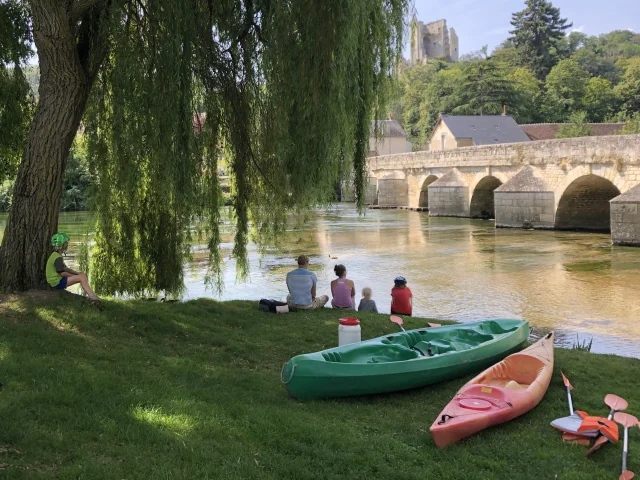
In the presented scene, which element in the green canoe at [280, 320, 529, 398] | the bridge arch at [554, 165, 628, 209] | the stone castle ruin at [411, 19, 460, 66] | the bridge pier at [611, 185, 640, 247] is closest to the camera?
the green canoe at [280, 320, 529, 398]

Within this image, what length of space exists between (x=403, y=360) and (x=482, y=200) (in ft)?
80.9

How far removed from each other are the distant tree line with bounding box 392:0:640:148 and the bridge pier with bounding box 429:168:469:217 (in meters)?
14.2

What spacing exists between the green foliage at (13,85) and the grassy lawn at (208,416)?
2.55 meters

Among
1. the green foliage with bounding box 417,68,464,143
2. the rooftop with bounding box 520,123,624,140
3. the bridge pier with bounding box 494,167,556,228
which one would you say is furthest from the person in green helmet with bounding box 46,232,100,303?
the green foliage with bounding box 417,68,464,143

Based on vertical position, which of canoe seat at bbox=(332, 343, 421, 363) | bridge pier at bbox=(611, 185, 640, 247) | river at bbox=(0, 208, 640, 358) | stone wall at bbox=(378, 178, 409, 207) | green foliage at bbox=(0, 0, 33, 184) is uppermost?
green foliage at bbox=(0, 0, 33, 184)

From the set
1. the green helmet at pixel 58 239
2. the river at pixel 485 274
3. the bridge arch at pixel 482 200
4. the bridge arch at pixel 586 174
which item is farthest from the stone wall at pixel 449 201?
the green helmet at pixel 58 239

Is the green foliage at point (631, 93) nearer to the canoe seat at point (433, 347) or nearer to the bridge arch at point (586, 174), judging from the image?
the bridge arch at point (586, 174)

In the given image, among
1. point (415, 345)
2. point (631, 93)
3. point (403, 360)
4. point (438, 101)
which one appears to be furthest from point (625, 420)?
point (438, 101)

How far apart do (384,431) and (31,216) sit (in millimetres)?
3499

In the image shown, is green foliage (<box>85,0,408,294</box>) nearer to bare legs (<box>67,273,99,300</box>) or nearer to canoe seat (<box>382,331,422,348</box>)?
bare legs (<box>67,273,99,300</box>)

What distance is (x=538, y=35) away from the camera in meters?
65.2

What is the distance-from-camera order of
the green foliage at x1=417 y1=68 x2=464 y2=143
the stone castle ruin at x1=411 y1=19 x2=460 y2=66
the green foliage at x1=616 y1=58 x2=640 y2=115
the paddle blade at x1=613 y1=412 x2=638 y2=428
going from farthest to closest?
1. the stone castle ruin at x1=411 y1=19 x2=460 y2=66
2. the green foliage at x1=417 y1=68 x2=464 y2=143
3. the green foliage at x1=616 y1=58 x2=640 y2=115
4. the paddle blade at x1=613 y1=412 x2=638 y2=428

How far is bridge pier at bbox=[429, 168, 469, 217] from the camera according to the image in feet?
93.2

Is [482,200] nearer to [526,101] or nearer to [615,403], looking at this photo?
[526,101]
